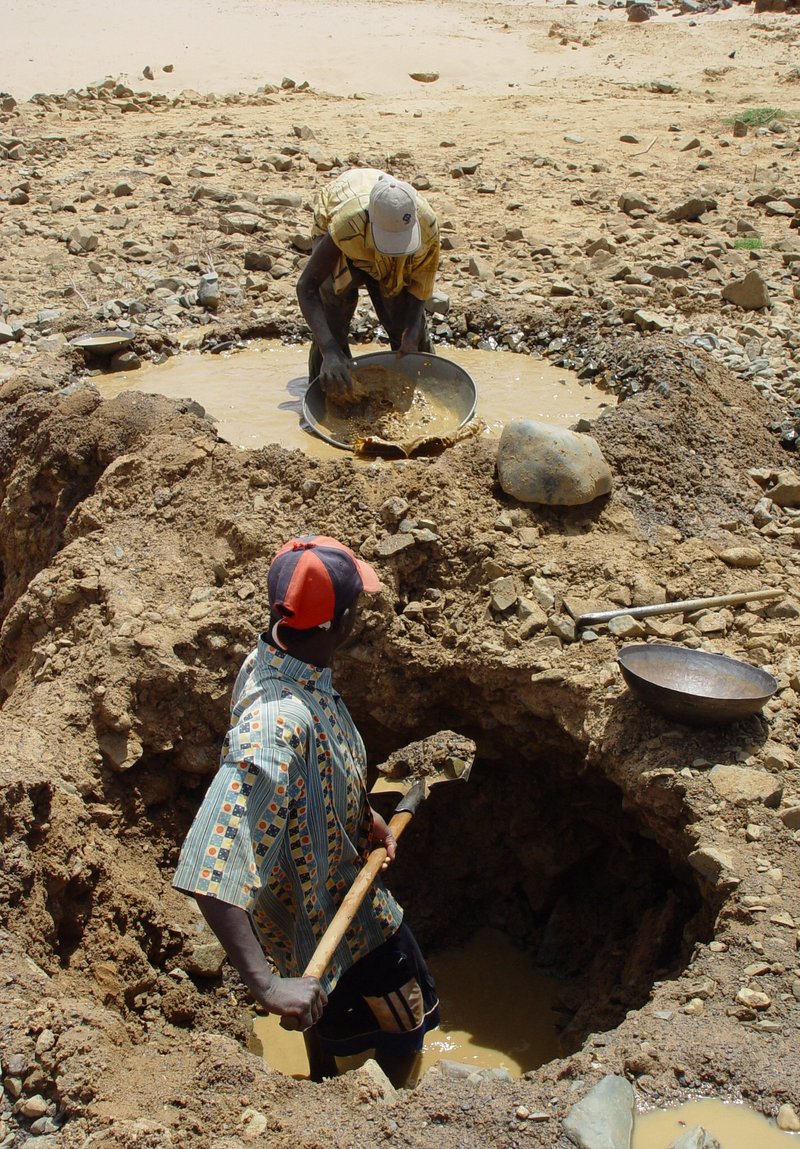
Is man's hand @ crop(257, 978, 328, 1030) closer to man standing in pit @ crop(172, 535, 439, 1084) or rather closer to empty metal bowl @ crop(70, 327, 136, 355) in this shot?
man standing in pit @ crop(172, 535, 439, 1084)

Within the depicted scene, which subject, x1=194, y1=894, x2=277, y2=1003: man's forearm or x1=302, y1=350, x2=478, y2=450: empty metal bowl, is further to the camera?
x1=302, y1=350, x2=478, y2=450: empty metal bowl

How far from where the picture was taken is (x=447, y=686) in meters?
4.09

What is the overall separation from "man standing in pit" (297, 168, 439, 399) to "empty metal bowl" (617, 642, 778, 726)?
217 cm

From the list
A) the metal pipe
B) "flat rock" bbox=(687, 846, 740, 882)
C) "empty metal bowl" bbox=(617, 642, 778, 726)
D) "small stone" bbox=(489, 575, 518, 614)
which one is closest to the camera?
"flat rock" bbox=(687, 846, 740, 882)

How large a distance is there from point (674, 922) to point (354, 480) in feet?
6.60

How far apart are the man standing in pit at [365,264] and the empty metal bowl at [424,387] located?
0.25ft

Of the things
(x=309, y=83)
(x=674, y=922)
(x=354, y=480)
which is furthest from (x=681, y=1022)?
(x=309, y=83)

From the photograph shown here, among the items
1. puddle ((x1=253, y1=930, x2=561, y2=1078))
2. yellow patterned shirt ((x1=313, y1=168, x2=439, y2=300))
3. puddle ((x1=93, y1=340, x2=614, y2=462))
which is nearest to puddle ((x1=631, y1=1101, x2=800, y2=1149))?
puddle ((x1=253, y1=930, x2=561, y2=1078))

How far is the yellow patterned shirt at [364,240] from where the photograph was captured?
4.81 m

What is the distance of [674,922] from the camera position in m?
3.59

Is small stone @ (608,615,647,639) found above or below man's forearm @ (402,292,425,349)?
below

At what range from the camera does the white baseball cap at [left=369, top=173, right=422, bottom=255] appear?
15.3 ft

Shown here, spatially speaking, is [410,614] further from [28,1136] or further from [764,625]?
[28,1136]

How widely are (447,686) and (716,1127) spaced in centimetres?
192
